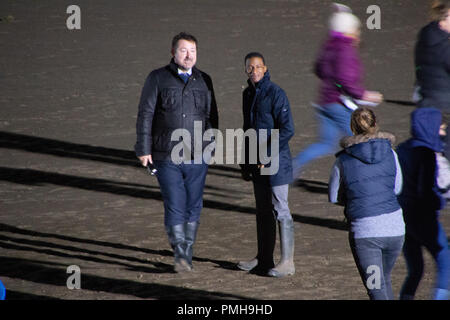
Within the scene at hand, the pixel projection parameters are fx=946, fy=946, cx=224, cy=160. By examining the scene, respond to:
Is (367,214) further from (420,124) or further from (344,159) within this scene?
Answer: (420,124)

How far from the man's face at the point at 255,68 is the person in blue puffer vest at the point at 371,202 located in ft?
5.46

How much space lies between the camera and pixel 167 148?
24.8ft

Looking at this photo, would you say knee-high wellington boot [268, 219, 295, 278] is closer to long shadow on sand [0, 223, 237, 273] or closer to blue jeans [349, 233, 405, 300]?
long shadow on sand [0, 223, 237, 273]

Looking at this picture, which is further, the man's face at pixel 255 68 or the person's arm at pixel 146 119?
the person's arm at pixel 146 119

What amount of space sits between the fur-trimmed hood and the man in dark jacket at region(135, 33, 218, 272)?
79.6 inches

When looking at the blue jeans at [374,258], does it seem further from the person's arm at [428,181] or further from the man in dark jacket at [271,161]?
the man in dark jacket at [271,161]

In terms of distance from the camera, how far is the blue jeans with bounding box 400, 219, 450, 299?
20.1 ft

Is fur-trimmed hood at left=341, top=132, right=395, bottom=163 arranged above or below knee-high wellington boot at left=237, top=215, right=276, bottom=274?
above

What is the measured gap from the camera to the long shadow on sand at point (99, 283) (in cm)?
700

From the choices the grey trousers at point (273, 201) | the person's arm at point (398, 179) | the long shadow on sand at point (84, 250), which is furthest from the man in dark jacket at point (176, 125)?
the person's arm at point (398, 179)

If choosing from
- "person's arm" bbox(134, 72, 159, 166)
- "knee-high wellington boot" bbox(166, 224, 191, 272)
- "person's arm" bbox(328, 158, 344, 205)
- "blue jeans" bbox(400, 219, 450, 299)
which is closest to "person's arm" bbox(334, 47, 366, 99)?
"person's arm" bbox(134, 72, 159, 166)

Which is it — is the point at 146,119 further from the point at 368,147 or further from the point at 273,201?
the point at 368,147

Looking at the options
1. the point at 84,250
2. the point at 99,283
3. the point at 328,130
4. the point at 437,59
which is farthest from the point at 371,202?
the point at 328,130

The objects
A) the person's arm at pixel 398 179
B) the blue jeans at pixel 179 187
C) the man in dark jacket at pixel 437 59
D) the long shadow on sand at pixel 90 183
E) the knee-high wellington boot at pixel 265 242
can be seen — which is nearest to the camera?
the person's arm at pixel 398 179
